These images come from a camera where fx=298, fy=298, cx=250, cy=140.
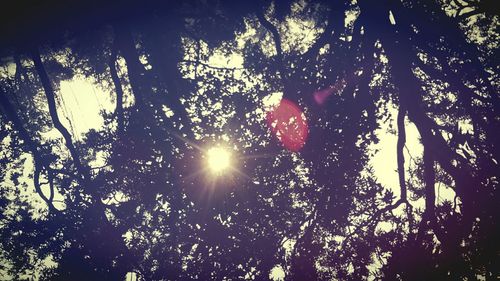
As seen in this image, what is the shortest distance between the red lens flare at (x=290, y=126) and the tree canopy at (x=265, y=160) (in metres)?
0.04

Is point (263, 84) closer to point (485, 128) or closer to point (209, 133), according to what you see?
point (209, 133)

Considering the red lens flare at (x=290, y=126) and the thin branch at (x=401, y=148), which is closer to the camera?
the red lens flare at (x=290, y=126)

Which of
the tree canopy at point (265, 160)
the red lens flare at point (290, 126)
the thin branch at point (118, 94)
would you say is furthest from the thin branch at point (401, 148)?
the thin branch at point (118, 94)

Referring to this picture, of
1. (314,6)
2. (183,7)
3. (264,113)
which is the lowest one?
(264,113)

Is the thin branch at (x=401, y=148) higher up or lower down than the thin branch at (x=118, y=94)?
Result: lower down

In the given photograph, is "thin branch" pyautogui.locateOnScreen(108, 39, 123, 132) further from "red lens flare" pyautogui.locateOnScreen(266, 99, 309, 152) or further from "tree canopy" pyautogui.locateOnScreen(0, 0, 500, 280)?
"red lens flare" pyautogui.locateOnScreen(266, 99, 309, 152)

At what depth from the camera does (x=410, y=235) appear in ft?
27.0

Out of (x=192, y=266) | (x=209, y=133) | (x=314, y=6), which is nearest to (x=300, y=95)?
(x=209, y=133)

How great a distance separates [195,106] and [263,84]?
2.40 meters

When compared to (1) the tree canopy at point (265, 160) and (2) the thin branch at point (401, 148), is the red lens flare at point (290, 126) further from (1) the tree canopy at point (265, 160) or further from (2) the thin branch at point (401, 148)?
(2) the thin branch at point (401, 148)

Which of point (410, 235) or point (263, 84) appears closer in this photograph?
point (410, 235)

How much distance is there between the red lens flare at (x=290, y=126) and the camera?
29.2 ft

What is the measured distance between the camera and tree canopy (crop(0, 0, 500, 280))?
872 centimetres

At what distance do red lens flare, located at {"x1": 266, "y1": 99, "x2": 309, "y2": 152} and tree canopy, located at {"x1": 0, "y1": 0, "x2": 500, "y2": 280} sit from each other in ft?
0.14
